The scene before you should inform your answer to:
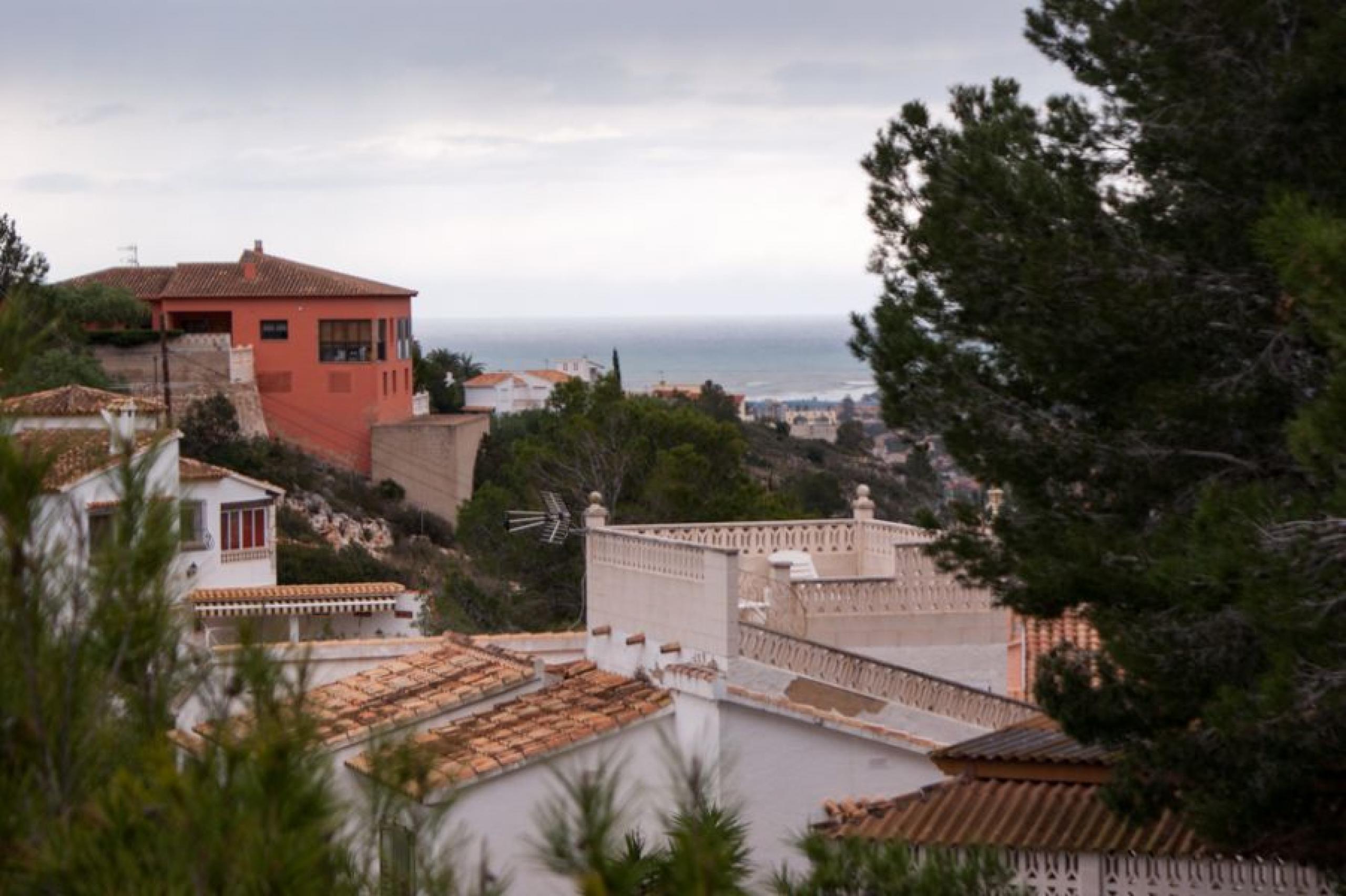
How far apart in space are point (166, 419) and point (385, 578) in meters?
33.9

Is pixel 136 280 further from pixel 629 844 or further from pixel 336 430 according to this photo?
pixel 629 844

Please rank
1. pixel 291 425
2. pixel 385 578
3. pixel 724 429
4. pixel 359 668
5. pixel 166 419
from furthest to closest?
pixel 291 425 < pixel 385 578 < pixel 724 429 < pixel 359 668 < pixel 166 419

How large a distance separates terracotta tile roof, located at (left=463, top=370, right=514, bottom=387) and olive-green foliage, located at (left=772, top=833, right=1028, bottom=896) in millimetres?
81579

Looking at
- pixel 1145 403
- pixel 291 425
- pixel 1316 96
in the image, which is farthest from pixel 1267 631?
pixel 291 425

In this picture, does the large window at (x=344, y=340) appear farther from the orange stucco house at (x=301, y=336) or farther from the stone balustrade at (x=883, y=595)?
the stone balustrade at (x=883, y=595)

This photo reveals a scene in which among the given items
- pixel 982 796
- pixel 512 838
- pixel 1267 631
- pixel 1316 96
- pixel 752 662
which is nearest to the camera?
pixel 1267 631

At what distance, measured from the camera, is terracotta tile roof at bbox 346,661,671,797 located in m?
12.3

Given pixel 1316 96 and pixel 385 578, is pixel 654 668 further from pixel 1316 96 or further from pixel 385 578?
pixel 385 578

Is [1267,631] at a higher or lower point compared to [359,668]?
higher

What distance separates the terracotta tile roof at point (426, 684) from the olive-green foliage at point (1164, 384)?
4345 mm

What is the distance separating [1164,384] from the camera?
973cm

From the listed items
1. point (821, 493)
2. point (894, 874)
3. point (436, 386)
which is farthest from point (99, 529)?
point (436, 386)

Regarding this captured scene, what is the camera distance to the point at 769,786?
507 inches

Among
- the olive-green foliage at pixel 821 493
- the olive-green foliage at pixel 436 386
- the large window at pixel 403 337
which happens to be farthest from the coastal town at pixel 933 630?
the olive-green foliage at pixel 436 386
